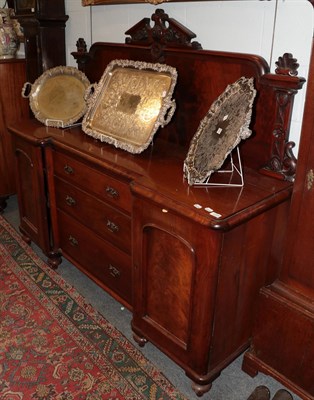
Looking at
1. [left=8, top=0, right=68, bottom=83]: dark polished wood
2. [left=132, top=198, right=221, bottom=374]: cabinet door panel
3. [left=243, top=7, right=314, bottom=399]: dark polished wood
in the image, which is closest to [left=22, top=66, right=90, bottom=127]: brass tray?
[left=8, top=0, right=68, bottom=83]: dark polished wood

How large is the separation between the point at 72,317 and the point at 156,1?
160cm

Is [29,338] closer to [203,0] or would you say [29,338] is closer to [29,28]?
[203,0]

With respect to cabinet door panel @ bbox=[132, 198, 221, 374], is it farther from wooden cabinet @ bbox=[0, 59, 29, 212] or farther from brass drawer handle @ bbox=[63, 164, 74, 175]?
wooden cabinet @ bbox=[0, 59, 29, 212]

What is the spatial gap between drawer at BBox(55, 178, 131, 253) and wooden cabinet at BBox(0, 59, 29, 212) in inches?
40.1

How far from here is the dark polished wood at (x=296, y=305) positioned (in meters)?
1.37

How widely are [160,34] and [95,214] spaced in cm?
92

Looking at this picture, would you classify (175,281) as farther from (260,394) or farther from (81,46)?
(81,46)

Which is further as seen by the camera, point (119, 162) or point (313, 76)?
point (119, 162)

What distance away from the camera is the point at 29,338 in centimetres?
194

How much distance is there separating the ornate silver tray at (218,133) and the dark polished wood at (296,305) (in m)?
0.26

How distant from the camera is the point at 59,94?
2.40 metres

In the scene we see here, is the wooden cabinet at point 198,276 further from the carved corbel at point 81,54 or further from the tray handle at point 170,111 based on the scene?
the carved corbel at point 81,54

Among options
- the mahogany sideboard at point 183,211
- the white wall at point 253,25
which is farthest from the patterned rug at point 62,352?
the white wall at point 253,25

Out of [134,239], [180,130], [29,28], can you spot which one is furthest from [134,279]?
[29,28]
